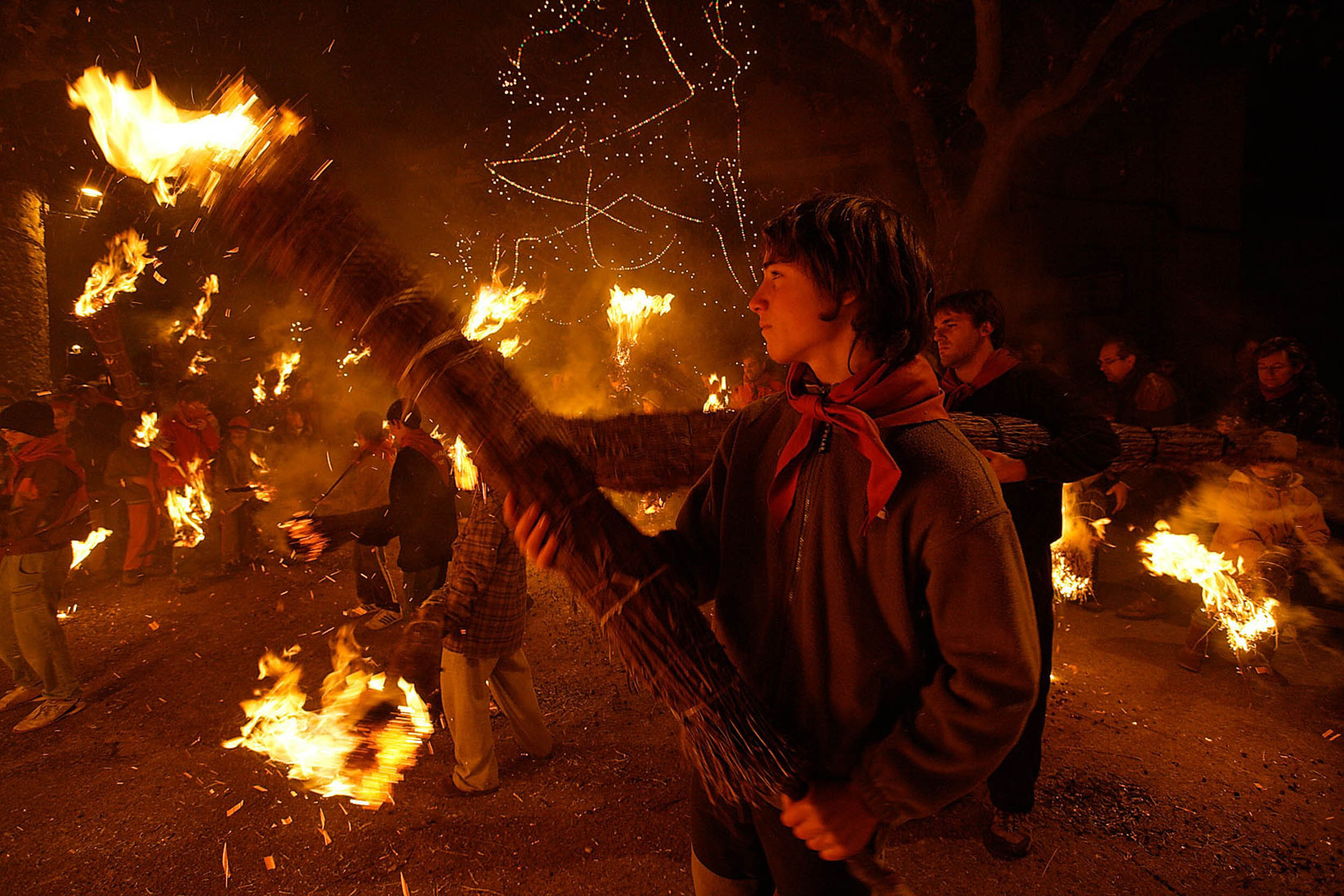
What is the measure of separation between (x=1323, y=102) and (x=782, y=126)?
11253mm

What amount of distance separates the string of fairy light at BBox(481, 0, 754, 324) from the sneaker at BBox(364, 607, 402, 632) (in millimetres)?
12707

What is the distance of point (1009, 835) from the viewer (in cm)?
340

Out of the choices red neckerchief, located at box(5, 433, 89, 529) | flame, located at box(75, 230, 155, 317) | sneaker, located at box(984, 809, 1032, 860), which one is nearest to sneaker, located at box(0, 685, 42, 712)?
red neckerchief, located at box(5, 433, 89, 529)

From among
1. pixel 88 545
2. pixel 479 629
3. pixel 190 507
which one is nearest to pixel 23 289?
pixel 190 507

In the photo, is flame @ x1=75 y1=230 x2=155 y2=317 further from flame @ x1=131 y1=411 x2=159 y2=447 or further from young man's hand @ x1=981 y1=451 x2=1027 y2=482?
young man's hand @ x1=981 y1=451 x2=1027 y2=482

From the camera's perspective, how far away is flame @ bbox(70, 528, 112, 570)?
6961 mm

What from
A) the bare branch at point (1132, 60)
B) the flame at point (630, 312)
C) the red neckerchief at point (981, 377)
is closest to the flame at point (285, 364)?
the flame at point (630, 312)

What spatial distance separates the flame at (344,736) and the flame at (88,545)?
3529 millimetres

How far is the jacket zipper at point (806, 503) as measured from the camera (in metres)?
1.76

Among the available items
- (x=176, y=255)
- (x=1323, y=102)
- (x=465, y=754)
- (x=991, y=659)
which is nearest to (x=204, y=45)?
(x=176, y=255)

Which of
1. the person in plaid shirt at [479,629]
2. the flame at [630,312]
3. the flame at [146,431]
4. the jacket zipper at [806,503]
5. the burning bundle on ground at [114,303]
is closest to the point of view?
the jacket zipper at [806,503]

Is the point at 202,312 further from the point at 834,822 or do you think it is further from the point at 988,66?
the point at 834,822

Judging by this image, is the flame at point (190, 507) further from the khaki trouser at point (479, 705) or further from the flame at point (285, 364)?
the khaki trouser at point (479, 705)

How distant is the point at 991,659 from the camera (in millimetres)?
1442
